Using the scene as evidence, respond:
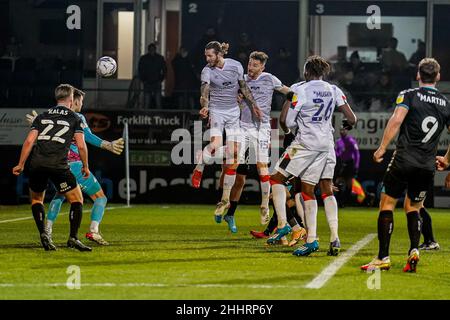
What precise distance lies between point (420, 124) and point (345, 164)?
13.9m

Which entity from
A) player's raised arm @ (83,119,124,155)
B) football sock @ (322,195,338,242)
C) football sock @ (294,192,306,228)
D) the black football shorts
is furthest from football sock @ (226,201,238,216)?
the black football shorts

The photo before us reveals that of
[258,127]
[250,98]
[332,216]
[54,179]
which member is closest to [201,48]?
[258,127]

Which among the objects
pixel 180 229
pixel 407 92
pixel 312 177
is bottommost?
pixel 180 229

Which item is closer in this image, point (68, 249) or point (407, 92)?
point (407, 92)

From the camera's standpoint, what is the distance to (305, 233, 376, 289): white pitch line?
1022 cm

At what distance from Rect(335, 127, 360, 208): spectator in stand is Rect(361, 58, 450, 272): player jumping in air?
1346 centimetres

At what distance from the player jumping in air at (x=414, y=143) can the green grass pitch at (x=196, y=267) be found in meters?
0.43

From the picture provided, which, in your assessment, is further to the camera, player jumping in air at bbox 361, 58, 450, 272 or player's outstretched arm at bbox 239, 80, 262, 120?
player's outstretched arm at bbox 239, 80, 262, 120

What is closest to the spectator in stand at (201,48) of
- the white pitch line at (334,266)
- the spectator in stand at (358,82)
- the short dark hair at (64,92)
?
the spectator in stand at (358,82)

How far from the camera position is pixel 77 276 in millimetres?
10625

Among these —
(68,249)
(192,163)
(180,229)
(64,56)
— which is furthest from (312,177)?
(64,56)

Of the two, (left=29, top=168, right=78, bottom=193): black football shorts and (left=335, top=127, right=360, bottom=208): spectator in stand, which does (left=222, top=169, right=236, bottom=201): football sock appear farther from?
(left=335, top=127, right=360, bottom=208): spectator in stand

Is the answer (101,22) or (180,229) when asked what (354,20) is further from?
(180,229)

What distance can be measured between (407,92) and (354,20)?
1697 cm
